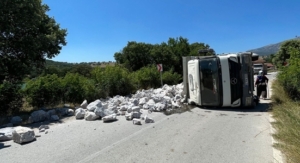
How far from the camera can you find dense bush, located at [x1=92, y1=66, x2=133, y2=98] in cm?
1562

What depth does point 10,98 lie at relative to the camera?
1091 cm

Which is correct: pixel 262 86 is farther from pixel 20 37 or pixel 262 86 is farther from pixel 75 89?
pixel 20 37

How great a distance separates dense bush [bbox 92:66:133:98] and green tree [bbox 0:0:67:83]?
13.7 ft

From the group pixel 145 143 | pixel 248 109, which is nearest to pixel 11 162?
pixel 145 143

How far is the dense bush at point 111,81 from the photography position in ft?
51.3

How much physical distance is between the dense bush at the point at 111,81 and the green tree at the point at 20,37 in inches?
164

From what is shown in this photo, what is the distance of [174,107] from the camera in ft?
37.7

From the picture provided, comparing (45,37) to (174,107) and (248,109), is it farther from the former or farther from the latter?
(248,109)

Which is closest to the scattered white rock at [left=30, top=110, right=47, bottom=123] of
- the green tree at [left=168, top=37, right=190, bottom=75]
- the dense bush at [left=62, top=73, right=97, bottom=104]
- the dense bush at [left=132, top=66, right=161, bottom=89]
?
the dense bush at [left=62, top=73, right=97, bottom=104]

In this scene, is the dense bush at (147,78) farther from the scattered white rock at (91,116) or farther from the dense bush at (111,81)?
the scattered white rock at (91,116)

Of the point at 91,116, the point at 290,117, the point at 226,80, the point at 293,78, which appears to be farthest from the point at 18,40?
the point at 293,78

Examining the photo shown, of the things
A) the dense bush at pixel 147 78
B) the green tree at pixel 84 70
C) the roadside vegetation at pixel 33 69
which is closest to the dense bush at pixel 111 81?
the roadside vegetation at pixel 33 69

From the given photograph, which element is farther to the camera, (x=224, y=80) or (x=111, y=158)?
(x=224, y=80)

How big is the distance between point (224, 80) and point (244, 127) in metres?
3.61
